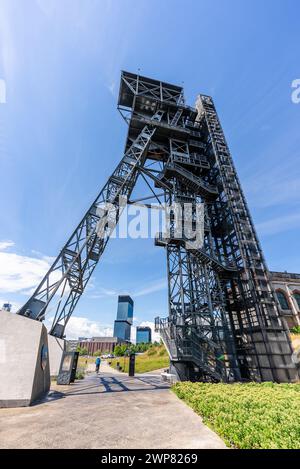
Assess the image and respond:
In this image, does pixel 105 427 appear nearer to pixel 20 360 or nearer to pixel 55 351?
pixel 20 360

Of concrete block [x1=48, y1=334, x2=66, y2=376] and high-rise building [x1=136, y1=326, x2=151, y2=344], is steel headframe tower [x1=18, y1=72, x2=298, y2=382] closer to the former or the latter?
concrete block [x1=48, y1=334, x2=66, y2=376]

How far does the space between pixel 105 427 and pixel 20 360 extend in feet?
15.2

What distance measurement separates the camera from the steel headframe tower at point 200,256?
47.2ft

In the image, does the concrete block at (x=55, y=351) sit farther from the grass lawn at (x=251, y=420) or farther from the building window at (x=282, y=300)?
the building window at (x=282, y=300)

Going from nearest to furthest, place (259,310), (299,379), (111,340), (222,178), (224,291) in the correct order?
(299,379), (259,310), (224,291), (222,178), (111,340)

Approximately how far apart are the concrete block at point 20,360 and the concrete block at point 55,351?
240 inches

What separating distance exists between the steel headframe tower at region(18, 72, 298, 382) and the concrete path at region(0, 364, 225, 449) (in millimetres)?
6091

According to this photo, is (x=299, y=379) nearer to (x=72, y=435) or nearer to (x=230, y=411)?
(x=230, y=411)

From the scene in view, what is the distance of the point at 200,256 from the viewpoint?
711 inches

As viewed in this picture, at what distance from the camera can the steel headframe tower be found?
14392mm

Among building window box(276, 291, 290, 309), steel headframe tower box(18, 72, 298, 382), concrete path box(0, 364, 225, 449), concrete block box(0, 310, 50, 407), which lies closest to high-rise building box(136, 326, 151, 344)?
building window box(276, 291, 290, 309)

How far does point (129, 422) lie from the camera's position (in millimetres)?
5645
